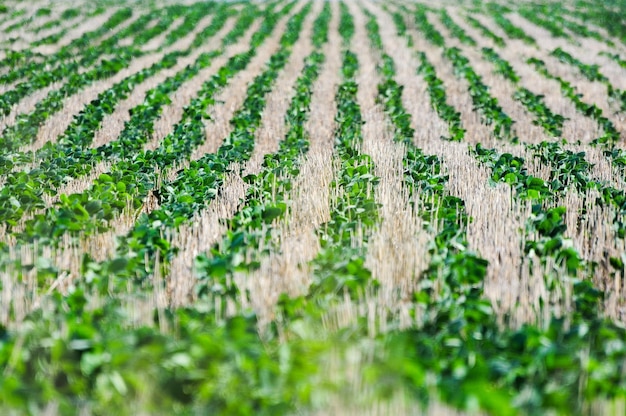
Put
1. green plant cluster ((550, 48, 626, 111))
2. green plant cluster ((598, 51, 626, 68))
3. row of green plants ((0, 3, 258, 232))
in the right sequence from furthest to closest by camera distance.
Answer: green plant cluster ((598, 51, 626, 68))
green plant cluster ((550, 48, 626, 111))
row of green plants ((0, 3, 258, 232))

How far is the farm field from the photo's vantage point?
107 inches

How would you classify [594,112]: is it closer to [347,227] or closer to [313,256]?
[347,227]

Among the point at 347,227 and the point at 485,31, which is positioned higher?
the point at 485,31

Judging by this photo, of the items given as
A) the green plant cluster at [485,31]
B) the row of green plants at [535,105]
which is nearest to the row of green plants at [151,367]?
the row of green plants at [535,105]

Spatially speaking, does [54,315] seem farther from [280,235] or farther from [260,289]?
[280,235]

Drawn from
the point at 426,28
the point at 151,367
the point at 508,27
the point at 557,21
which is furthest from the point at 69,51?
the point at 151,367

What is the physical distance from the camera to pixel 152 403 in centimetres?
268

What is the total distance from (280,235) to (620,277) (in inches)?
90.6

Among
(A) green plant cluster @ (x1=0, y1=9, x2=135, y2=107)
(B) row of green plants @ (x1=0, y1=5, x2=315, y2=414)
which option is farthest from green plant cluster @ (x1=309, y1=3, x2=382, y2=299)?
(A) green plant cluster @ (x1=0, y1=9, x2=135, y2=107)

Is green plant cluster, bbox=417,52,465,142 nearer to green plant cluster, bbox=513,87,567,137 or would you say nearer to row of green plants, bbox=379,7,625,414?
green plant cluster, bbox=513,87,567,137

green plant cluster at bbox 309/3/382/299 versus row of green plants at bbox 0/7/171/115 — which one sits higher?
row of green plants at bbox 0/7/171/115

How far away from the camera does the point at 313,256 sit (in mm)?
4492

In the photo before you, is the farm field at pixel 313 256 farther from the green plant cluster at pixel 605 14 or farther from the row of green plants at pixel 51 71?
the green plant cluster at pixel 605 14

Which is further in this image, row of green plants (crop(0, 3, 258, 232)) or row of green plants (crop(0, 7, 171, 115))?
row of green plants (crop(0, 7, 171, 115))
